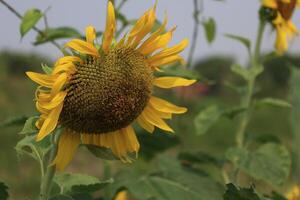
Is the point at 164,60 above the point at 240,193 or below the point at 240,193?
above

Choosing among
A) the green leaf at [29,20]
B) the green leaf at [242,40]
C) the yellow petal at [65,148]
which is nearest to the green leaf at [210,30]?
the green leaf at [242,40]

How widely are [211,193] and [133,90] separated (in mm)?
441

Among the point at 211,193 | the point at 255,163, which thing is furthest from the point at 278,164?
the point at 211,193

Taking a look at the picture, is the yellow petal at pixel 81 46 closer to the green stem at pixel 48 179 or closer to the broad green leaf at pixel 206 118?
the green stem at pixel 48 179

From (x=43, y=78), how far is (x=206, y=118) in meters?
0.71

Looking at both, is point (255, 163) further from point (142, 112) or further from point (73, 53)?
point (73, 53)

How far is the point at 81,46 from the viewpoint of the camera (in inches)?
35.6

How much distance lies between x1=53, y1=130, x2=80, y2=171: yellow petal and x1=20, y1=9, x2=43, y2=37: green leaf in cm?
27

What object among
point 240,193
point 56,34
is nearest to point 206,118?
point 56,34

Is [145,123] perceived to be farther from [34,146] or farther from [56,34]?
[56,34]

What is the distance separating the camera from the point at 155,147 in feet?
5.03

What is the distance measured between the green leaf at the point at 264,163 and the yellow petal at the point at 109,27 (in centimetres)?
54

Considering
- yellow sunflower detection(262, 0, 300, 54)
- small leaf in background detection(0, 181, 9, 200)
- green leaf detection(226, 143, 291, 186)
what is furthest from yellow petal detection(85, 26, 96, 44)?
yellow sunflower detection(262, 0, 300, 54)

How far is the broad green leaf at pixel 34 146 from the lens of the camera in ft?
3.13
